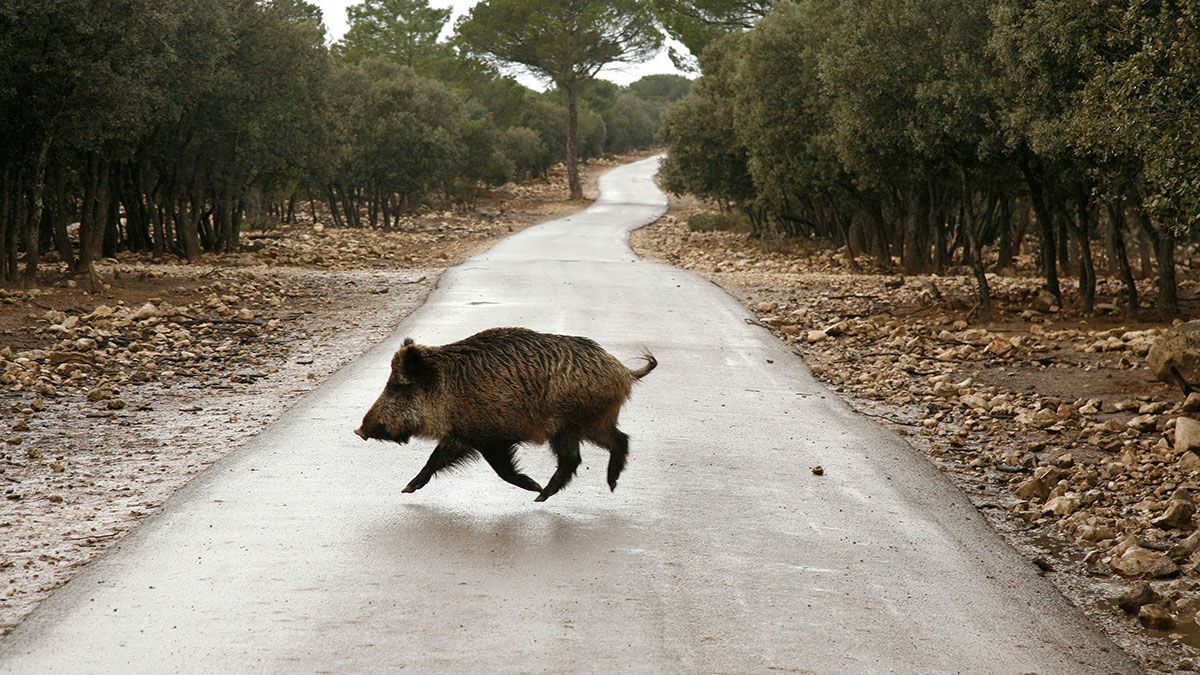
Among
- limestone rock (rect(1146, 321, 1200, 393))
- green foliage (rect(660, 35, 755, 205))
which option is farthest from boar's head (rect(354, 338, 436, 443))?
green foliage (rect(660, 35, 755, 205))

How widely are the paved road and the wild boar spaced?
1.45ft

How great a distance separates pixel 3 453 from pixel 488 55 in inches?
2607

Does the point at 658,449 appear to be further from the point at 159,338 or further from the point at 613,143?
the point at 613,143

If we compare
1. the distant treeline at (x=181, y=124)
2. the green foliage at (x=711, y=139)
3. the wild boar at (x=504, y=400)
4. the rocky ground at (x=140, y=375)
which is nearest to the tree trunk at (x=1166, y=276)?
the rocky ground at (x=140, y=375)

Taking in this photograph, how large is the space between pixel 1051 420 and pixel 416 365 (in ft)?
22.8

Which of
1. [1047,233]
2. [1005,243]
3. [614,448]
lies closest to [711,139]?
[1005,243]

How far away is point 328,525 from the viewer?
8242mm

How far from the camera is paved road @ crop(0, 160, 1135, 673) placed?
6.06 m

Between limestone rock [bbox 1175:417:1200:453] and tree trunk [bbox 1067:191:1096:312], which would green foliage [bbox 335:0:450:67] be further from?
limestone rock [bbox 1175:417:1200:453]

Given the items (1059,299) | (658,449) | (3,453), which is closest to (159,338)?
(3,453)

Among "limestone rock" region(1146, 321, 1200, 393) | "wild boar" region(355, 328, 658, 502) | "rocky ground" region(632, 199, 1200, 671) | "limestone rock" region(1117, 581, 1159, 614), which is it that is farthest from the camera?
"limestone rock" region(1146, 321, 1200, 393)

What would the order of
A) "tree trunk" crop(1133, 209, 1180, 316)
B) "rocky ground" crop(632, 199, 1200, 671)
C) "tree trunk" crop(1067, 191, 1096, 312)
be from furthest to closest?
"tree trunk" crop(1067, 191, 1096, 312) → "tree trunk" crop(1133, 209, 1180, 316) → "rocky ground" crop(632, 199, 1200, 671)

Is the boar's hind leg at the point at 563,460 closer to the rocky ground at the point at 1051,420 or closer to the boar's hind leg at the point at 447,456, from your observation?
the boar's hind leg at the point at 447,456

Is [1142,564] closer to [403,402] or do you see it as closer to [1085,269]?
[403,402]
